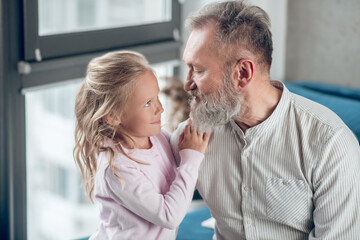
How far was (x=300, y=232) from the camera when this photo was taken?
1.64 metres

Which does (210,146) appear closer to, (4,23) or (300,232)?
(300,232)

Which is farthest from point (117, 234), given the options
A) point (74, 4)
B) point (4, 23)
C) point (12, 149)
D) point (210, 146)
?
point (74, 4)

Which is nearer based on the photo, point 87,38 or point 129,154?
point 129,154

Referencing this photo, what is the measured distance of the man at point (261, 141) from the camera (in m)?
1.53

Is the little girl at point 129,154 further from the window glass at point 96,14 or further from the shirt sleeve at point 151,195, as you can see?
the window glass at point 96,14

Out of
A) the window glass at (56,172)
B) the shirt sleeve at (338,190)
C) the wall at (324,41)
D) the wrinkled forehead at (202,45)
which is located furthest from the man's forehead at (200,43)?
the window glass at (56,172)

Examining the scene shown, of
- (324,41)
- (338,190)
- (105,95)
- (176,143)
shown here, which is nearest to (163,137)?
(176,143)

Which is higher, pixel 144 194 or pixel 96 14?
pixel 96 14

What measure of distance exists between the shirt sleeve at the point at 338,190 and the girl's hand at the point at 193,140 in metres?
0.35

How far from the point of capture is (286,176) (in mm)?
1613

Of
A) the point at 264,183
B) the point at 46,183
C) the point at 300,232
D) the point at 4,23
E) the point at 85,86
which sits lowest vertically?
the point at 46,183

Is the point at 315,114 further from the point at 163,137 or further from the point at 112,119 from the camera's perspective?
the point at 112,119

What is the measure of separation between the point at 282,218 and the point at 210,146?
326mm

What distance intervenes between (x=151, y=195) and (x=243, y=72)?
1.55 feet
